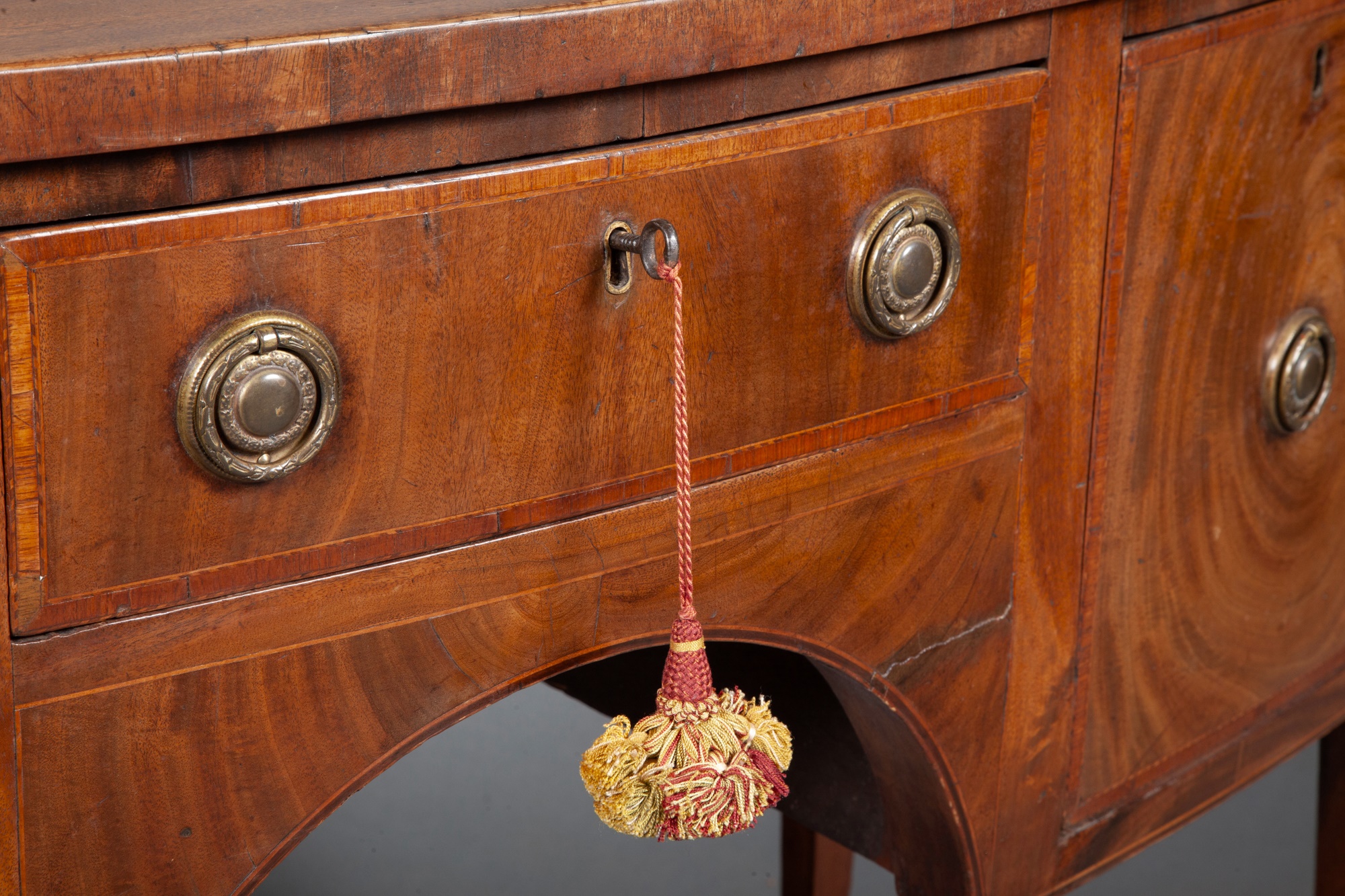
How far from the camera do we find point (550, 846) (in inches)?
64.8

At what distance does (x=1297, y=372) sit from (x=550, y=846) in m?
1.01

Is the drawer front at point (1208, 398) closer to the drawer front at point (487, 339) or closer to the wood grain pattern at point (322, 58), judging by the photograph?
the drawer front at point (487, 339)

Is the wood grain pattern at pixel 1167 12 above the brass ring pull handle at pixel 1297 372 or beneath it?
above

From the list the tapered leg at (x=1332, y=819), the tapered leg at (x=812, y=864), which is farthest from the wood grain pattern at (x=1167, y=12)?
the tapered leg at (x=812, y=864)

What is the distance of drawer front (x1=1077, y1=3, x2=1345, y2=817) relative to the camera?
0.75m

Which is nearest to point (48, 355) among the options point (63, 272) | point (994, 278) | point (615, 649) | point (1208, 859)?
point (63, 272)

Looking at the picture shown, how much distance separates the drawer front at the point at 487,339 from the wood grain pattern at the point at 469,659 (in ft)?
0.06

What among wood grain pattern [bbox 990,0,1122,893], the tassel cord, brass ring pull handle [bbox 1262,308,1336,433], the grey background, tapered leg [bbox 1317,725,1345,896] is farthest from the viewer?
the grey background

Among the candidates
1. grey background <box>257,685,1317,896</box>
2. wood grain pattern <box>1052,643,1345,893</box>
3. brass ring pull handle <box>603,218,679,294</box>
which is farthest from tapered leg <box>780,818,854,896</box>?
brass ring pull handle <box>603,218,679,294</box>

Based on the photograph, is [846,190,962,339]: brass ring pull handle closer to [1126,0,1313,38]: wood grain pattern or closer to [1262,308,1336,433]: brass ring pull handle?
[1126,0,1313,38]: wood grain pattern

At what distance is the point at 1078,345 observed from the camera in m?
0.74

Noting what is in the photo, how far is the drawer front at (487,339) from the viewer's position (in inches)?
19.1

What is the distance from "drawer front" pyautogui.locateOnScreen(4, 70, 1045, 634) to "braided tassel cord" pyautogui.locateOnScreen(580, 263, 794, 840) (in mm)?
29

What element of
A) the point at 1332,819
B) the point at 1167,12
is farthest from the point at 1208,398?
the point at 1332,819
